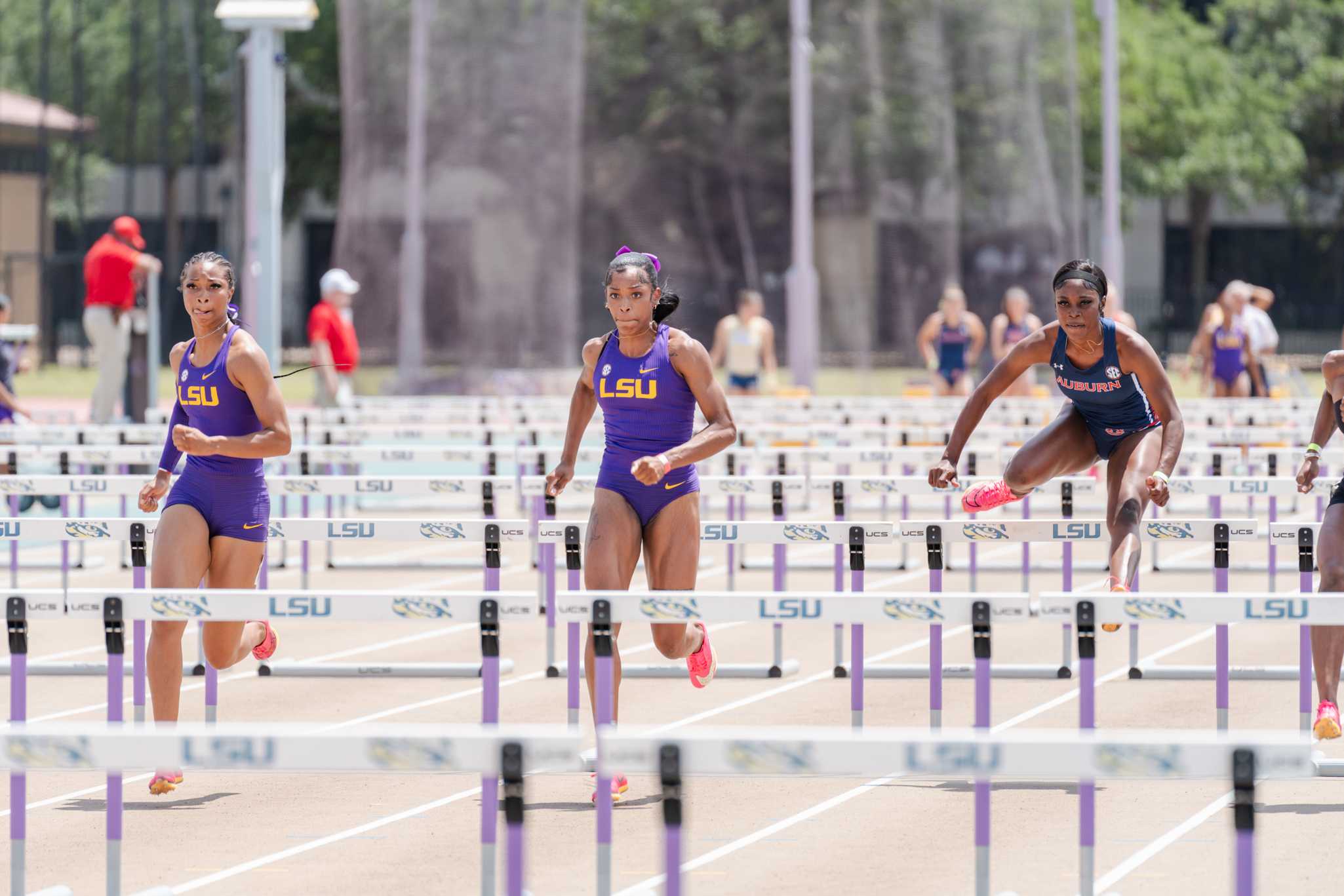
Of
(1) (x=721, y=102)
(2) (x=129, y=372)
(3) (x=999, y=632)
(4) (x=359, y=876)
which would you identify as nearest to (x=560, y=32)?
(1) (x=721, y=102)

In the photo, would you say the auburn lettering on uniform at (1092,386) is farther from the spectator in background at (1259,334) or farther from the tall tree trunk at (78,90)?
the tall tree trunk at (78,90)

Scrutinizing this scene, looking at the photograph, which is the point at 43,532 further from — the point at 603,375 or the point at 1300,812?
the point at 1300,812

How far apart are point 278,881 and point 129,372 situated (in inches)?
654

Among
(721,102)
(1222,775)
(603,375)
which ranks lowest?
(1222,775)

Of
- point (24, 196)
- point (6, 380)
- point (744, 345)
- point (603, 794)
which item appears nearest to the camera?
point (603, 794)

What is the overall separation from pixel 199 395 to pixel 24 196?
42528mm

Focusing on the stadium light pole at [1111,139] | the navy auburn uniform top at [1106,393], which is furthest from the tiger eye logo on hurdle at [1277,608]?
the stadium light pole at [1111,139]

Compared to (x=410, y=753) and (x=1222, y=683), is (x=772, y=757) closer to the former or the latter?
(x=410, y=753)

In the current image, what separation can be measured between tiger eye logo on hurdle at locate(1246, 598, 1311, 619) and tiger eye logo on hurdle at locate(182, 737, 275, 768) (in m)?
3.23

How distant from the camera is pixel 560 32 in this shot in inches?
1298

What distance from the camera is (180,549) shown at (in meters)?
8.26

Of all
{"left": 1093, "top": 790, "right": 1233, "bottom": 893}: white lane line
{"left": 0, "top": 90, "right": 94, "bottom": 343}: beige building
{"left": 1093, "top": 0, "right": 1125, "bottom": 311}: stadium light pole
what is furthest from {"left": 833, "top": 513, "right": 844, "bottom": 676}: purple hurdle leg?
{"left": 0, "top": 90, "right": 94, "bottom": 343}: beige building

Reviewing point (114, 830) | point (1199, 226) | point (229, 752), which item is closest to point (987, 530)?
point (114, 830)

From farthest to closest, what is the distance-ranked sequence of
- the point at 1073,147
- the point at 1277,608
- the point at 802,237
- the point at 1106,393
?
1. the point at 1073,147
2. the point at 802,237
3. the point at 1106,393
4. the point at 1277,608
